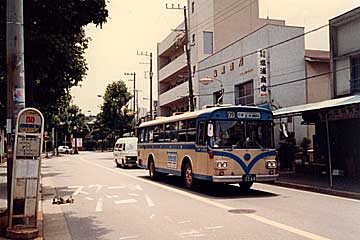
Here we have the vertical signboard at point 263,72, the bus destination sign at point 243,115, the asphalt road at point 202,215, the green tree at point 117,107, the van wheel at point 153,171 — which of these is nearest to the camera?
the asphalt road at point 202,215

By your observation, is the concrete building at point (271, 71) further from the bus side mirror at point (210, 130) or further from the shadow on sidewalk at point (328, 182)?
the bus side mirror at point (210, 130)

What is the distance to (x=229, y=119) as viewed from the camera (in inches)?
616

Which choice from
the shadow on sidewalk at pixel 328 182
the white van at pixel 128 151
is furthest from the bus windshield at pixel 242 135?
the white van at pixel 128 151

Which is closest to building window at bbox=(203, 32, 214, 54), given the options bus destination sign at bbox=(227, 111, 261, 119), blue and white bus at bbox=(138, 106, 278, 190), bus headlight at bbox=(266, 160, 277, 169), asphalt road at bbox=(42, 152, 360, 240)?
blue and white bus at bbox=(138, 106, 278, 190)

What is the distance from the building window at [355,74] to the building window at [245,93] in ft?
34.1

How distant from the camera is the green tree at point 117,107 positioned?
237 ft

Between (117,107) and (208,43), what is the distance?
105ft

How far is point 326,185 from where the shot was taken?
56.4ft

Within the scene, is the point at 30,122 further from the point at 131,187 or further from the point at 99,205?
the point at 131,187

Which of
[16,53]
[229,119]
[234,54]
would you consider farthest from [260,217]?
[234,54]

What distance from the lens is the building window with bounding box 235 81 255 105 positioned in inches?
1191

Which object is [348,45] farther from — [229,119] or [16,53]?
[16,53]

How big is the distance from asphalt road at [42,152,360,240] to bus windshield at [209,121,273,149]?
1.67m

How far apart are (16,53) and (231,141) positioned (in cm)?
809
